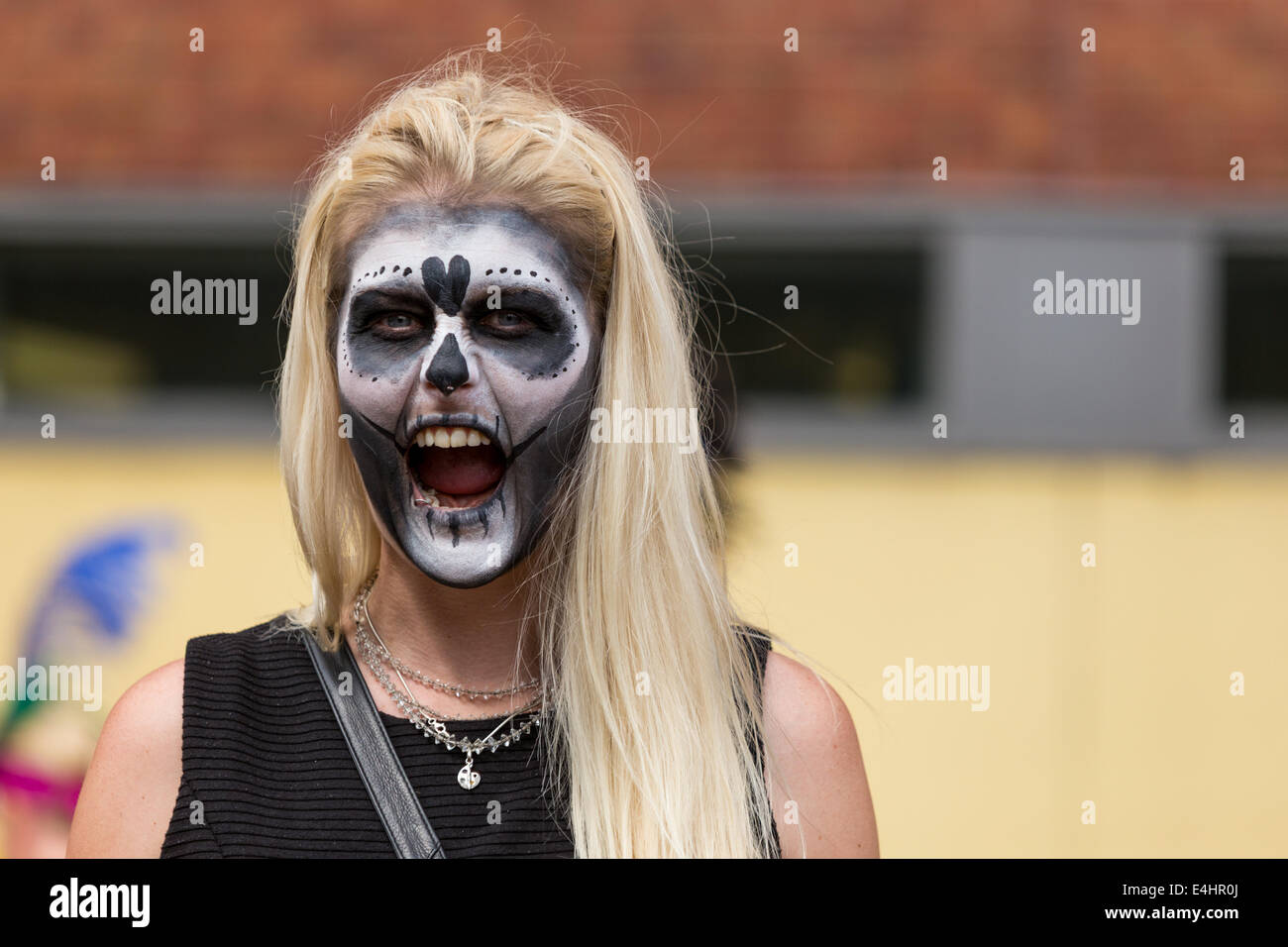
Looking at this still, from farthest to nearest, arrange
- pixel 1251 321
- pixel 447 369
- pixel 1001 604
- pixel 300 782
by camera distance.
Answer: pixel 1251 321, pixel 1001 604, pixel 447 369, pixel 300 782

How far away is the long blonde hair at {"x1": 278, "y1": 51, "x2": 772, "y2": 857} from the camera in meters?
1.98

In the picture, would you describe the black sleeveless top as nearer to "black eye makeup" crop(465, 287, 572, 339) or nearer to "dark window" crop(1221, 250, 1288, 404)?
"black eye makeup" crop(465, 287, 572, 339)

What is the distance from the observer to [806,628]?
16.2 ft

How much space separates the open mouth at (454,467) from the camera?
202 centimetres

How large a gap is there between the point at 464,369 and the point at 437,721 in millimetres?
520

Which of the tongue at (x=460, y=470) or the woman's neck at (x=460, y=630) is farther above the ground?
the tongue at (x=460, y=470)

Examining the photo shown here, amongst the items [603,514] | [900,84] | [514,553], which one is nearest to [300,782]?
[514,553]

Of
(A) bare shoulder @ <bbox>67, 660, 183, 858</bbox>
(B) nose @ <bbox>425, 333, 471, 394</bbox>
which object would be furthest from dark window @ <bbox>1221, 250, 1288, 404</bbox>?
(A) bare shoulder @ <bbox>67, 660, 183, 858</bbox>

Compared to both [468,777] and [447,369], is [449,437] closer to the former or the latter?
[447,369]

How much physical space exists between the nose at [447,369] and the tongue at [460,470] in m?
0.13

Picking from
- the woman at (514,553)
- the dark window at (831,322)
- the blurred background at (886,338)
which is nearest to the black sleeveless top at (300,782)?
the woman at (514,553)

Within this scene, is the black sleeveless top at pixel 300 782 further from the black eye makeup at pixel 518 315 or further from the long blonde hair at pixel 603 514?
the black eye makeup at pixel 518 315

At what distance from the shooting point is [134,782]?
6.16ft
